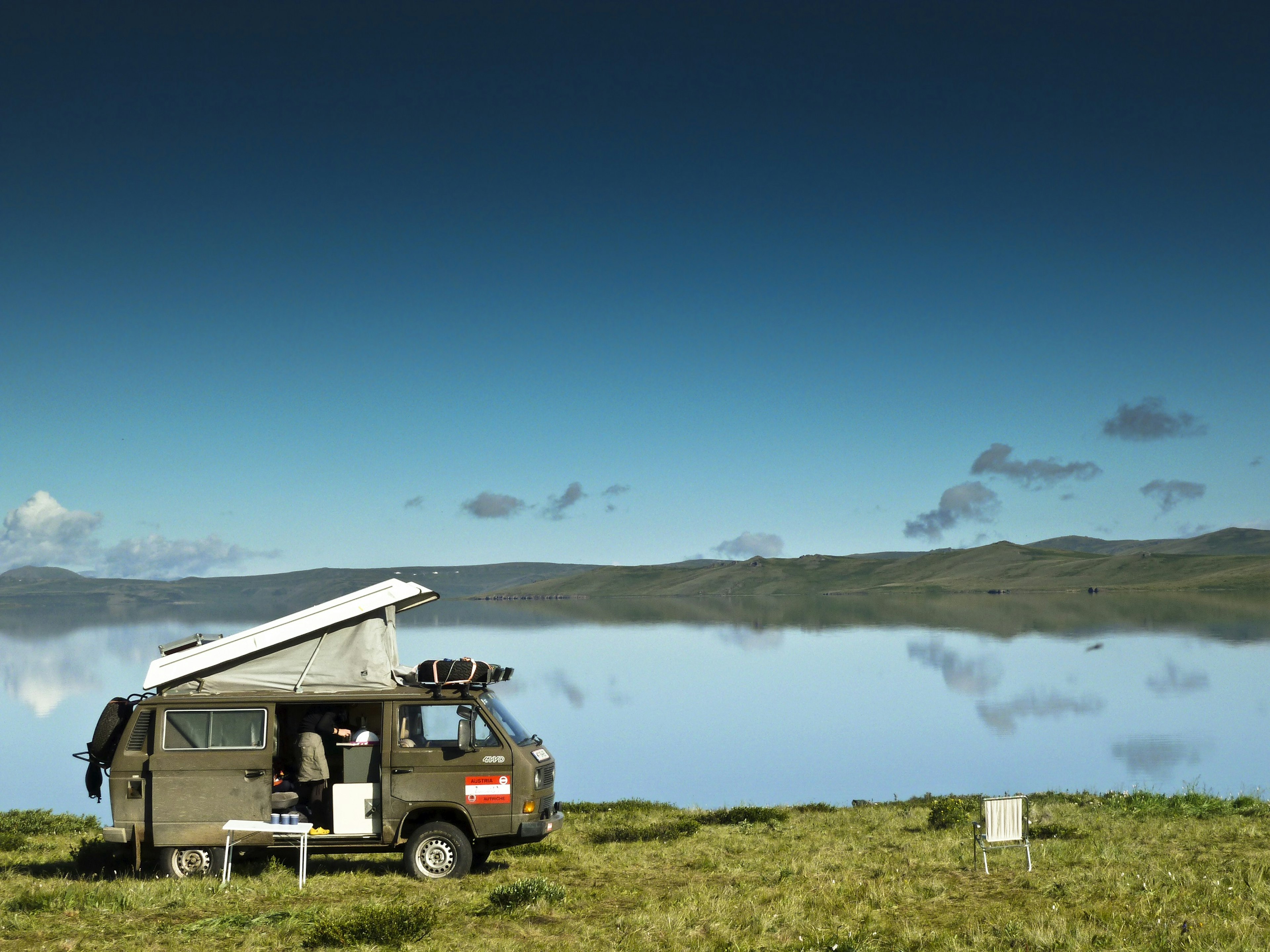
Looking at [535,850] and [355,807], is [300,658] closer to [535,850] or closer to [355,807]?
[355,807]

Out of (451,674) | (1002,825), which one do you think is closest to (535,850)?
(451,674)

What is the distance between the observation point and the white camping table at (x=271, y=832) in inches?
464

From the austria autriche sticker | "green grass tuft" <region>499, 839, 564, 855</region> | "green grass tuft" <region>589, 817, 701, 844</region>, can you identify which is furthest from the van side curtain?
"green grass tuft" <region>589, 817, 701, 844</region>

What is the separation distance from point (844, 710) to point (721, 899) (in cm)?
→ 4385

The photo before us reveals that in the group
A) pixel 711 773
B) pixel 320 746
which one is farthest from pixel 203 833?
pixel 711 773

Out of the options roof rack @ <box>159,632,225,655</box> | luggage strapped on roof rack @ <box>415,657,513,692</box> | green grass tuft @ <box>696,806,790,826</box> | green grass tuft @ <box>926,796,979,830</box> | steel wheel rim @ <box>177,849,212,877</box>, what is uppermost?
roof rack @ <box>159,632,225,655</box>

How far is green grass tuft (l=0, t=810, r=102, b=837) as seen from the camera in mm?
19219

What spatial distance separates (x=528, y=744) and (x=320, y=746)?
98.5 inches

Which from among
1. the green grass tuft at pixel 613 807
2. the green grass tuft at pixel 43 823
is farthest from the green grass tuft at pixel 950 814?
the green grass tuft at pixel 43 823

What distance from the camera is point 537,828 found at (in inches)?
485

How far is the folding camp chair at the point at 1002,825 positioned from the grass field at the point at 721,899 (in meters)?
0.32

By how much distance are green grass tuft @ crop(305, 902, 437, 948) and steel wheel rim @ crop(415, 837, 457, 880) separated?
2565 mm

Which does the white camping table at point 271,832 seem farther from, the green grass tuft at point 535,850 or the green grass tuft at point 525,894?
the green grass tuft at point 535,850

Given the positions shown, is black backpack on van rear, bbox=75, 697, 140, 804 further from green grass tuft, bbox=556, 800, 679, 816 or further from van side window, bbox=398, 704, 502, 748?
green grass tuft, bbox=556, 800, 679, 816
